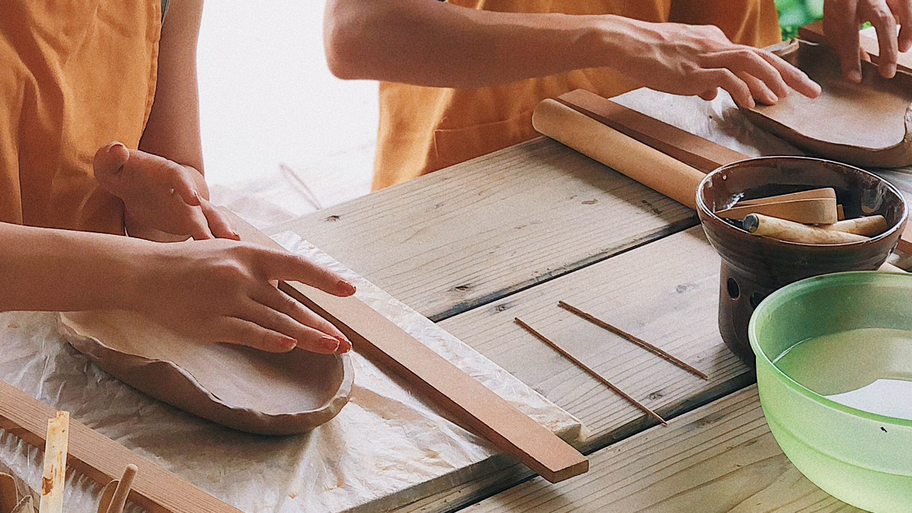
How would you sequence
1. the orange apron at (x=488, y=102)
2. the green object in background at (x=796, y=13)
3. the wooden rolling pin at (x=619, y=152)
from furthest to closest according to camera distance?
the green object in background at (x=796, y=13), the orange apron at (x=488, y=102), the wooden rolling pin at (x=619, y=152)

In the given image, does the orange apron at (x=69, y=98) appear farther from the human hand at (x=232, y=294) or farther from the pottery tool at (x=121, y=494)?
the pottery tool at (x=121, y=494)

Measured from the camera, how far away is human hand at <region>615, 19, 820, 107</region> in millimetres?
1190

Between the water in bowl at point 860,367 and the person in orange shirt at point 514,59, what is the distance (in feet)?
1.63

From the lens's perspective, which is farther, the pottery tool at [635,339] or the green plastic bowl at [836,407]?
the pottery tool at [635,339]

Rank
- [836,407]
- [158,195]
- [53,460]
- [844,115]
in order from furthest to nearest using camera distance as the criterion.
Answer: [844,115] < [158,195] < [836,407] < [53,460]

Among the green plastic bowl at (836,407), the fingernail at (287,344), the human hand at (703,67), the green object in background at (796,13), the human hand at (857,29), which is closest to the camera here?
the green plastic bowl at (836,407)

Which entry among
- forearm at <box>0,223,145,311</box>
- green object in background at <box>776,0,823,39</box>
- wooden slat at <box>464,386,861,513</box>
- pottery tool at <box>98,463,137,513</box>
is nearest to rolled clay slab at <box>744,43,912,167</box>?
wooden slat at <box>464,386,861,513</box>

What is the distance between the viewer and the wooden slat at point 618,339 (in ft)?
2.52

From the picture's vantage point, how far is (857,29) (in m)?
1.33

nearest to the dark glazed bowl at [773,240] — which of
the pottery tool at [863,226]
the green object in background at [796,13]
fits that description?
the pottery tool at [863,226]

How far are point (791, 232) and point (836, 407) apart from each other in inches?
7.3

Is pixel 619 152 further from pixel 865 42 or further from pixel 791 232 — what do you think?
pixel 865 42

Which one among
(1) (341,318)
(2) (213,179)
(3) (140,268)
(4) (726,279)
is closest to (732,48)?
(4) (726,279)

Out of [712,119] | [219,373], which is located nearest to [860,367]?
→ [219,373]
